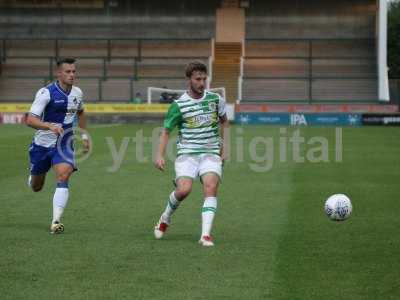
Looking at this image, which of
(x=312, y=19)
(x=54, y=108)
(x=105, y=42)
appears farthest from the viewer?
(x=312, y=19)

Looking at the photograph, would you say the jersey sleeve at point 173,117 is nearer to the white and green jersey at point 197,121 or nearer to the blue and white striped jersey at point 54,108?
the white and green jersey at point 197,121

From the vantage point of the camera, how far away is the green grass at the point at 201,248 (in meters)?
7.89

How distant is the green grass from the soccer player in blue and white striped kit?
0.60m

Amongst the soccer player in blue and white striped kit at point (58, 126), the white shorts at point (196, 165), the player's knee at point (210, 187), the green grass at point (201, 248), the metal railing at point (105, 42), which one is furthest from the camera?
the metal railing at point (105, 42)

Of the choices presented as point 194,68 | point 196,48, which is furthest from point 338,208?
point 196,48

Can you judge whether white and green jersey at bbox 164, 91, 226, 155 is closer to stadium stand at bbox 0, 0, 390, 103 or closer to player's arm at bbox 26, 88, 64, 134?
player's arm at bbox 26, 88, 64, 134

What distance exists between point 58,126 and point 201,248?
98.3 inches

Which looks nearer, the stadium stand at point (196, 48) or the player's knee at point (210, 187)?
the player's knee at point (210, 187)

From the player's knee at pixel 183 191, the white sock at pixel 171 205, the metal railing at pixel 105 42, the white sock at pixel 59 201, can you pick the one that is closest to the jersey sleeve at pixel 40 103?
the white sock at pixel 59 201

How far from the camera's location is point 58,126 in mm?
11344

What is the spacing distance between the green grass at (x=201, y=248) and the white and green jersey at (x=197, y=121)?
99cm

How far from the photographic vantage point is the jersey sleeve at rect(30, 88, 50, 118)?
11.5 meters

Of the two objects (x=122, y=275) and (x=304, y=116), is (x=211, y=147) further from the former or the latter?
(x=304, y=116)

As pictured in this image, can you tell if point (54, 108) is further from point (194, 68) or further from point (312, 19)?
point (312, 19)
